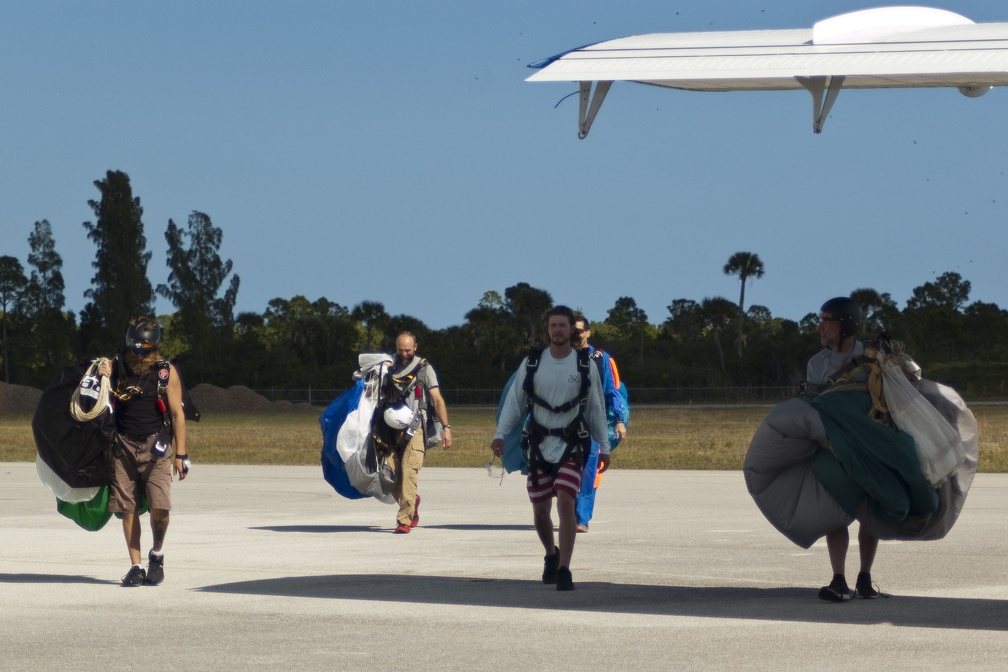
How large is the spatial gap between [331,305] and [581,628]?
13063cm

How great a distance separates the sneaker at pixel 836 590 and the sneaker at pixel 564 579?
161 centimetres

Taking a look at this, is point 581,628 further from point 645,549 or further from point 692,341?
point 692,341

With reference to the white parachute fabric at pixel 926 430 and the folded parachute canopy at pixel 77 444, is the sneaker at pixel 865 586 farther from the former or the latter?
the folded parachute canopy at pixel 77 444

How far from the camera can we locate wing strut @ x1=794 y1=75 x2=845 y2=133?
8.42m

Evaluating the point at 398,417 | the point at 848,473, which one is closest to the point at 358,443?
the point at 398,417

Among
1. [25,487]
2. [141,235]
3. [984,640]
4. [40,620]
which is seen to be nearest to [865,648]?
[984,640]

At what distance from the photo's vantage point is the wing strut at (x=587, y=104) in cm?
827

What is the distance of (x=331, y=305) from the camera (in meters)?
138

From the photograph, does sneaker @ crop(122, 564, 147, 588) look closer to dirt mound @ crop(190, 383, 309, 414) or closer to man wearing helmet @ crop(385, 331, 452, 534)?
man wearing helmet @ crop(385, 331, 452, 534)

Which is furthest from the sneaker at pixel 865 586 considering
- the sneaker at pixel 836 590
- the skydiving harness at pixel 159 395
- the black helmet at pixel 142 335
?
the black helmet at pixel 142 335

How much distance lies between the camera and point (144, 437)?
33.3 feet

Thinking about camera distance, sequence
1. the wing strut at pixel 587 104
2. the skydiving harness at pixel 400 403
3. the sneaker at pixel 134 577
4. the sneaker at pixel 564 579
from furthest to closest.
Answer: the skydiving harness at pixel 400 403, the sneaker at pixel 134 577, the sneaker at pixel 564 579, the wing strut at pixel 587 104

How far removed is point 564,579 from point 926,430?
98.4 inches

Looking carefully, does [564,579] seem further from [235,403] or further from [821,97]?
[235,403]
